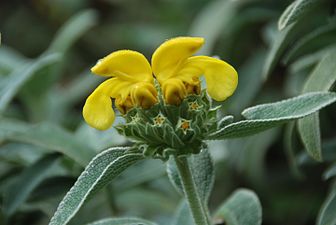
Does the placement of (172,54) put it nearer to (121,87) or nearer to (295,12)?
(121,87)

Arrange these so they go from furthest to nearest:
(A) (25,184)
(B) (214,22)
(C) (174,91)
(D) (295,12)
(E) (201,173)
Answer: (B) (214,22) → (A) (25,184) → (E) (201,173) → (D) (295,12) → (C) (174,91)

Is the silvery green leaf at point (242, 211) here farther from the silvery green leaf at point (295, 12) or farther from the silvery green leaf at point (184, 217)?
the silvery green leaf at point (295, 12)

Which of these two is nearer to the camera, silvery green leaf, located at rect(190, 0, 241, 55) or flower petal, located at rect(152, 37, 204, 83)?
flower petal, located at rect(152, 37, 204, 83)

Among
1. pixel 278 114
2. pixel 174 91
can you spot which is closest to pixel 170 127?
pixel 174 91

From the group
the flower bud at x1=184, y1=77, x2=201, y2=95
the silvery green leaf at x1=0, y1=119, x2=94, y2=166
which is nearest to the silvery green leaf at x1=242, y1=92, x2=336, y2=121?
the flower bud at x1=184, y1=77, x2=201, y2=95

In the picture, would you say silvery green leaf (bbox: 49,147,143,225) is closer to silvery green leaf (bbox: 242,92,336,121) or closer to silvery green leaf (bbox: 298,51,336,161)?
silvery green leaf (bbox: 242,92,336,121)

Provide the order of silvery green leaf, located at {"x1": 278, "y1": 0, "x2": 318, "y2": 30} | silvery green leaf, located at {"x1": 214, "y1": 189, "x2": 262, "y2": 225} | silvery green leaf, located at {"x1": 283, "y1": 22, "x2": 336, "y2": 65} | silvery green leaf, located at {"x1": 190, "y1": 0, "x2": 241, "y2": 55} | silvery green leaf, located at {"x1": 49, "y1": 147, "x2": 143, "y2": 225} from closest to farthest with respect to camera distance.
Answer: silvery green leaf, located at {"x1": 49, "y1": 147, "x2": 143, "y2": 225} < silvery green leaf, located at {"x1": 278, "y1": 0, "x2": 318, "y2": 30} < silvery green leaf, located at {"x1": 214, "y1": 189, "x2": 262, "y2": 225} < silvery green leaf, located at {"x1": 283, "y1": 22, "x2": 336, "y2": 65} < silvery green leaf, located at {"x1": 190, "y1": 0, "x2": 241, "y2": 55}

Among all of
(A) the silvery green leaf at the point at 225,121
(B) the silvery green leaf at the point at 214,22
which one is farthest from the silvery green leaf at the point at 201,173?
(B) the silvery green leaf at the point at 214,22

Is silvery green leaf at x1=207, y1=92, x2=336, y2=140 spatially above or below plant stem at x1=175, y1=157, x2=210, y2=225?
above
